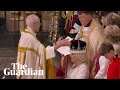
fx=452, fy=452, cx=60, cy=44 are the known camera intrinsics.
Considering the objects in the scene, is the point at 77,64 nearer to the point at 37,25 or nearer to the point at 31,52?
the point at 31,52

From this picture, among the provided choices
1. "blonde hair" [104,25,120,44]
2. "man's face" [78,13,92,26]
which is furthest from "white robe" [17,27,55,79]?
"blonde hair" [104,25,120,44]

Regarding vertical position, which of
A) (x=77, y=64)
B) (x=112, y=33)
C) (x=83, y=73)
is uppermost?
(x=112, y=33)

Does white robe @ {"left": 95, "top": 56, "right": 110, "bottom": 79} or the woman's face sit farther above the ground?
the woman's face

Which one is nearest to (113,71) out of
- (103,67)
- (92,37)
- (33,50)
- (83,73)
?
(103,67)

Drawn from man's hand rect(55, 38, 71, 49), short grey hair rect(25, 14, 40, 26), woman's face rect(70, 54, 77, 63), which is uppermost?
short grey hair rect(25, 14, 40, 26)

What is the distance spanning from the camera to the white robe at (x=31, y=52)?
18.2 feet

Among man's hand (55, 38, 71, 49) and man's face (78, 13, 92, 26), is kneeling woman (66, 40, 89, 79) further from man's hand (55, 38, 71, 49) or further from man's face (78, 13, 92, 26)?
man's face (78, 13, 92, 26)

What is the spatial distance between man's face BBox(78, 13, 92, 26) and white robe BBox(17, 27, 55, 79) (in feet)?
1.66

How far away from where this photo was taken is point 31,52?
5547mm

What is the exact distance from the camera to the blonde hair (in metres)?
5.55

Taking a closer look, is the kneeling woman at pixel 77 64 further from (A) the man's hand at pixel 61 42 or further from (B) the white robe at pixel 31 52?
(B) the white robe at pixel 31 52

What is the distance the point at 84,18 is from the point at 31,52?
778 millimetres

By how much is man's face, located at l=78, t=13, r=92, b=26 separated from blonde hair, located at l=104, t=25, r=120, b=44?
25cm
